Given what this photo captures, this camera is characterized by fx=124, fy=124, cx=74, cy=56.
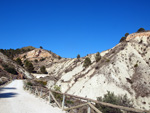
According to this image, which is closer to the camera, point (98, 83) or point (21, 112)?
point (21, 112)

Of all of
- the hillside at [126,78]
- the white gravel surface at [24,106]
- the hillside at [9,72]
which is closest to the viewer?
the white gravel surface at [24,106]

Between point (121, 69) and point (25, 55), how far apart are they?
356 ft

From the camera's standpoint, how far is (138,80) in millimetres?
32344

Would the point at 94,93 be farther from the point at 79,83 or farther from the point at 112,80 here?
the point at 79,83

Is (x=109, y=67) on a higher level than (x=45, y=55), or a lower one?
lower

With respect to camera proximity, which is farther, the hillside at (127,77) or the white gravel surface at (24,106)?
the hillside at (127,77)

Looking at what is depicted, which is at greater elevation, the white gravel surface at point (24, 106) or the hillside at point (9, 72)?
the hillside at point (9, 72)

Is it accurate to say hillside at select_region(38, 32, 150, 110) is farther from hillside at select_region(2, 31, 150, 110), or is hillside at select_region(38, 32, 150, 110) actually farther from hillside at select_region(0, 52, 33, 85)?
hillside at select_region(0, 52, 33, 85)

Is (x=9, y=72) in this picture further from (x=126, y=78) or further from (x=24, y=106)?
(x=24, y=106)

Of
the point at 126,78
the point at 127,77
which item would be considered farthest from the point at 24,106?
the point at 127,77

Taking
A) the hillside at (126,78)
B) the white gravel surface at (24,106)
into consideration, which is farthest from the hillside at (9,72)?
the white gravel surface at (24,106)

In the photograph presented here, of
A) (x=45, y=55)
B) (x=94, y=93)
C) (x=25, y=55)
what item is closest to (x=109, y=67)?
(x=94, y=93)

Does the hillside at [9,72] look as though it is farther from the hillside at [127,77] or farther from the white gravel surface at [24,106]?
the white gravel surface at [24,106]

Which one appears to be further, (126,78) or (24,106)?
(126,78)
